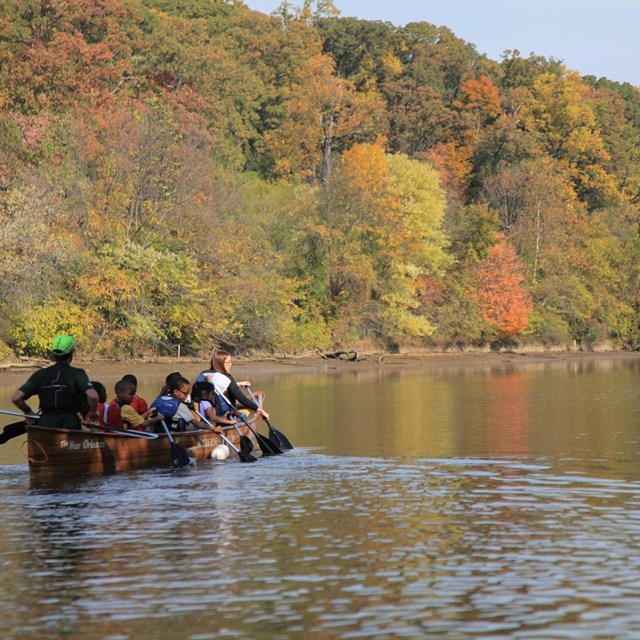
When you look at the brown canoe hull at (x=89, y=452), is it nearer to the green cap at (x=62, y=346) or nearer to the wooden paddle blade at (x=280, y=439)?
the green cap at (x=62, y=346)

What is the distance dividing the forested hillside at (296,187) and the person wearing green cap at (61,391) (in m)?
27.4

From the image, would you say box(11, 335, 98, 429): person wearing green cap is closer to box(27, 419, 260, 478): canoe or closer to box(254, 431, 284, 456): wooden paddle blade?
box(27, 419, 260, 478): canoe

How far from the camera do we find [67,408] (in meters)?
17.2

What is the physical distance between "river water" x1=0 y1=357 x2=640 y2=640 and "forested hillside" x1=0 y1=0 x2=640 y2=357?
85.2 ft

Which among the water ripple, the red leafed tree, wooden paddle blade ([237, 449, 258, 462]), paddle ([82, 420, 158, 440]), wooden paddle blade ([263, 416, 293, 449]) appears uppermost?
the red leafed tree

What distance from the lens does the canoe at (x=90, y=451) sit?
57.2ft

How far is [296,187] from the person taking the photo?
65750 mm

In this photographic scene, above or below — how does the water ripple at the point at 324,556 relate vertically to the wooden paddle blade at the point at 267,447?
below

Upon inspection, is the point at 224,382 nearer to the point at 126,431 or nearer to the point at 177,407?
the point at 177,407

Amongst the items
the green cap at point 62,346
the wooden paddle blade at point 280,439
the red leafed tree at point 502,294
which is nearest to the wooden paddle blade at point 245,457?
the wooden paddle blade at point 280,439

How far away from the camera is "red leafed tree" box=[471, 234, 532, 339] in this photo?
69000mm

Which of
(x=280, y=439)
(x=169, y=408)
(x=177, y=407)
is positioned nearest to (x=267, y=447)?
(x=280, y=439)

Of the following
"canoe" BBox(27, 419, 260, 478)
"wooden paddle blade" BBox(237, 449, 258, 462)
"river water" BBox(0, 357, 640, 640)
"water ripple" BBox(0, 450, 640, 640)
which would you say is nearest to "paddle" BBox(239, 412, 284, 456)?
"river water" BBox(0, 357, 640, 640)

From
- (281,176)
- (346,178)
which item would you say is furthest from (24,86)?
(281,176)
